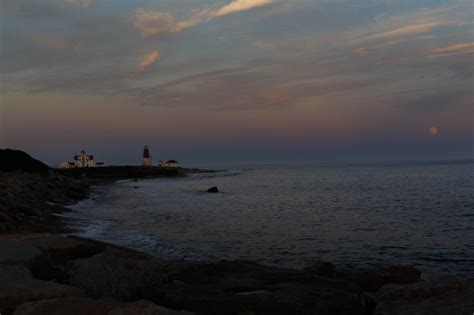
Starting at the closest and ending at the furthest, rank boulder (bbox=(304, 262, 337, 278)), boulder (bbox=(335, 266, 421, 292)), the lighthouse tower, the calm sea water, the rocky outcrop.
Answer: boulder (bbox=(335, 266, 421, 292)), boulder (bbox=(304, 262, 337, 278)), the calm sea water, the rocky outcrop, the lighthouse tower

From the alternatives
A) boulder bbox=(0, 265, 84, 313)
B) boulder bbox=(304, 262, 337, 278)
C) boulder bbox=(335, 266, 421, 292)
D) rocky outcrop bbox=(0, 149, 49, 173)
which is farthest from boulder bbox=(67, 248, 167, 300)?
rocky outcrop bbox=(0, 149, 49, 173)

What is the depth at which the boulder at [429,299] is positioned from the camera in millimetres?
5184

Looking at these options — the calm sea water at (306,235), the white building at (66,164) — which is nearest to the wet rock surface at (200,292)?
the calm sea water at (306,235)

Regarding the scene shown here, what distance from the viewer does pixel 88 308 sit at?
4.34 meters

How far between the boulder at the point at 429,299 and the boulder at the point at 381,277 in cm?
133

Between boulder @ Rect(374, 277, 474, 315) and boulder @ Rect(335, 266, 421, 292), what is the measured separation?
1.33m

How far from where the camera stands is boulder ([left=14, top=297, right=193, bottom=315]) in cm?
415

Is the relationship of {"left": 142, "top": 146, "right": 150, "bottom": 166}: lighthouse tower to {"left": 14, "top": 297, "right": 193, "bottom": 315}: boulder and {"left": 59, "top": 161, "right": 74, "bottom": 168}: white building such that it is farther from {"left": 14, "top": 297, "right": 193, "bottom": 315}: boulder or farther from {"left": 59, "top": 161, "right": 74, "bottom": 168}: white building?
{"left": 14, "top": 297, "right": 193, "bottom": 315}: boulder

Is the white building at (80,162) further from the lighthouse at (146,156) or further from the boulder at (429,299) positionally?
the boulder at (429,299)

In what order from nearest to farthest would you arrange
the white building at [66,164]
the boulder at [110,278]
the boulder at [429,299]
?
the boulder at [429,299] < the boulder at [110,278] < the white building at [66,164]

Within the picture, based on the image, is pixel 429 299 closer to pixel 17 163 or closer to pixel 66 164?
pixel 17 163

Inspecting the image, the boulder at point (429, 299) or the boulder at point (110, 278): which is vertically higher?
the boulder at point (110, 278)

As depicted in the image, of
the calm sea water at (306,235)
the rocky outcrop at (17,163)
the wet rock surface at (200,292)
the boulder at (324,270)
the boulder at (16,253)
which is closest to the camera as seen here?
the wet rock surface at (200,292)

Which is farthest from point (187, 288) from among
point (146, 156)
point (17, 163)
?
point (146, 156)
